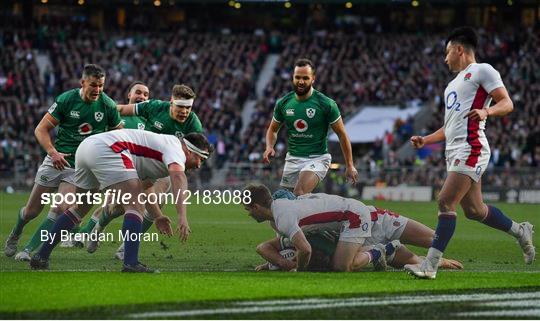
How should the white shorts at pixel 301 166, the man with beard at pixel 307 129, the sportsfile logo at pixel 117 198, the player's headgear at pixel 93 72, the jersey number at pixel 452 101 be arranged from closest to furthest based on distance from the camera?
1. the sportsfile logo at pixel 117 198
2. the jersey number at pixel 452 101
3. the player's headgear at pixel 93 72
4. the man with beard at pixel 307 129
5. the white shorts at pixel 301 166

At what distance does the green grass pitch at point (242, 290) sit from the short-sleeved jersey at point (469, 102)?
4.64ft

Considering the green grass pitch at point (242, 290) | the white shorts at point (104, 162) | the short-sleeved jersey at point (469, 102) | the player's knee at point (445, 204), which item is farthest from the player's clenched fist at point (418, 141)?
the white shorts at point (104, 162)

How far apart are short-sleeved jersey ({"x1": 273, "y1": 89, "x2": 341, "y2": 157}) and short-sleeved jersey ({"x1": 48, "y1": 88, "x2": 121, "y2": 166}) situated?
2.39 meters

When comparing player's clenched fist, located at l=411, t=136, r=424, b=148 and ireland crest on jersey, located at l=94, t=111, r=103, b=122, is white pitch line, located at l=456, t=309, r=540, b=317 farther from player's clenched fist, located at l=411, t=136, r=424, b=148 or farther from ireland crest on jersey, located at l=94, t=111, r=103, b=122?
ireland crest on jersey, located at l=94, t=111, r=103, b=122

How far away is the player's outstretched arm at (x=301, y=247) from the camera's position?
41.7 ft

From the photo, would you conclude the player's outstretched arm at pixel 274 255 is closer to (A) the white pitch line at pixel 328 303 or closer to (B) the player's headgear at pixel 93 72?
(A) the white pitch line at pixel 328 303

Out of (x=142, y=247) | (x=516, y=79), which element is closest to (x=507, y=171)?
(x=516, y=79)

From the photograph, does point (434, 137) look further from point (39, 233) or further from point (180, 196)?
point (39, 233)

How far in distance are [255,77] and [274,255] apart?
4195 centimetres

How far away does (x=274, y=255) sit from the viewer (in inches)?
531

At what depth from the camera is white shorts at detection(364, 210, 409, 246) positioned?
13758 mm

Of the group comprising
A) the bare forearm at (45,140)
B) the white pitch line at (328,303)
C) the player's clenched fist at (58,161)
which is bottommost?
the white pitch line at (328,303)

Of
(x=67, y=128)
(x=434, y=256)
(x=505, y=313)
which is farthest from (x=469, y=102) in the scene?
(x=67, y=128)

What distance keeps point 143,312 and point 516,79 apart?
1620 inches
